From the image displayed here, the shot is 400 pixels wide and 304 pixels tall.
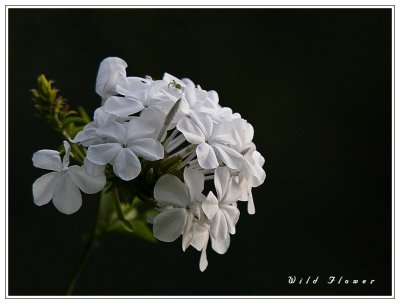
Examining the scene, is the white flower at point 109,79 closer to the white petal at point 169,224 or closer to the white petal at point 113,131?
the white petal at point 113,131

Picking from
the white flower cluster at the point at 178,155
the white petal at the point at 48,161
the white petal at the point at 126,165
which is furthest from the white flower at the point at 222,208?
the white petal at the point at 48,161

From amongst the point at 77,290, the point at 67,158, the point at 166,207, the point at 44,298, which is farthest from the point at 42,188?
the point at 77,290

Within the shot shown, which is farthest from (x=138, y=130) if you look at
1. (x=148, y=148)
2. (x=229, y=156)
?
(x=229, y=156)

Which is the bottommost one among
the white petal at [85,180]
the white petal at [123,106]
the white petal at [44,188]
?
the white petal at [44,188]

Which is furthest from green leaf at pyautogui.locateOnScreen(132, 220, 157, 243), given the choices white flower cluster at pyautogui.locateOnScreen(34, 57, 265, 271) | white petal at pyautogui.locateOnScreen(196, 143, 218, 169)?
white petal at pyautogui.locateOnScreen(196, 143, 218, 169)

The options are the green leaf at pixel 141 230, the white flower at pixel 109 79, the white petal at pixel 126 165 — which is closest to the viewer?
the white petal at pixel 126 165

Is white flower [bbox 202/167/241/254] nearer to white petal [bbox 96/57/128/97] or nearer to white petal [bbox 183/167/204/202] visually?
white petal [bbox 183/167/204/202]
